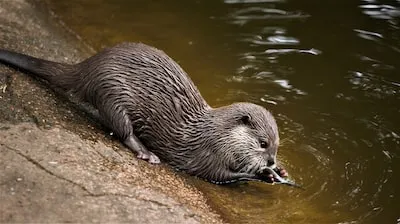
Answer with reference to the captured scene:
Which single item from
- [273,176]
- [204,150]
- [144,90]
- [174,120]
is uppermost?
[144,90]

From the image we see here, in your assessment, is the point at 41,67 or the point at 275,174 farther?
the point at 41,67

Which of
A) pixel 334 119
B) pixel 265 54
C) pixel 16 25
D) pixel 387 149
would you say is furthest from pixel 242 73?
pixel 16 25

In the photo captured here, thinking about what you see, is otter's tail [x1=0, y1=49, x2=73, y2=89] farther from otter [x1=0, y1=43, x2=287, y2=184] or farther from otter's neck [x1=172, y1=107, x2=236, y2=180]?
otter's neck [x1=172, y1=107, x2=236, y2=180]

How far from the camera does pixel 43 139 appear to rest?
343cm

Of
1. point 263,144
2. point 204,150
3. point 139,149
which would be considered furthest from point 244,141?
point 139,149

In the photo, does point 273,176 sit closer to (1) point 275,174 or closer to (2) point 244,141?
(1) point 275,174

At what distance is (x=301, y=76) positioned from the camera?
5.14 metres

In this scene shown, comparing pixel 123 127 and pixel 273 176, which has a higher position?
pixel 123 127

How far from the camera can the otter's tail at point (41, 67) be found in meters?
4.07

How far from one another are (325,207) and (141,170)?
99cm

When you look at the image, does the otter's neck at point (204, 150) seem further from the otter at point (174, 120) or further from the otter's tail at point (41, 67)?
the otter's tail at point (41, 67)

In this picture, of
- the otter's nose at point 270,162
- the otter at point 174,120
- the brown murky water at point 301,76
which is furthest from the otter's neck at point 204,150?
the otter's nose at point 270,162

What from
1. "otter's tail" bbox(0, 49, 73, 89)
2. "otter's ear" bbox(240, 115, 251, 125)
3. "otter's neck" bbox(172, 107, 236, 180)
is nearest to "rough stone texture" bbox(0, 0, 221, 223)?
"otter's tail" bbox(0, 49, 73, 89)

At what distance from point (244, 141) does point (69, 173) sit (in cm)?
105
